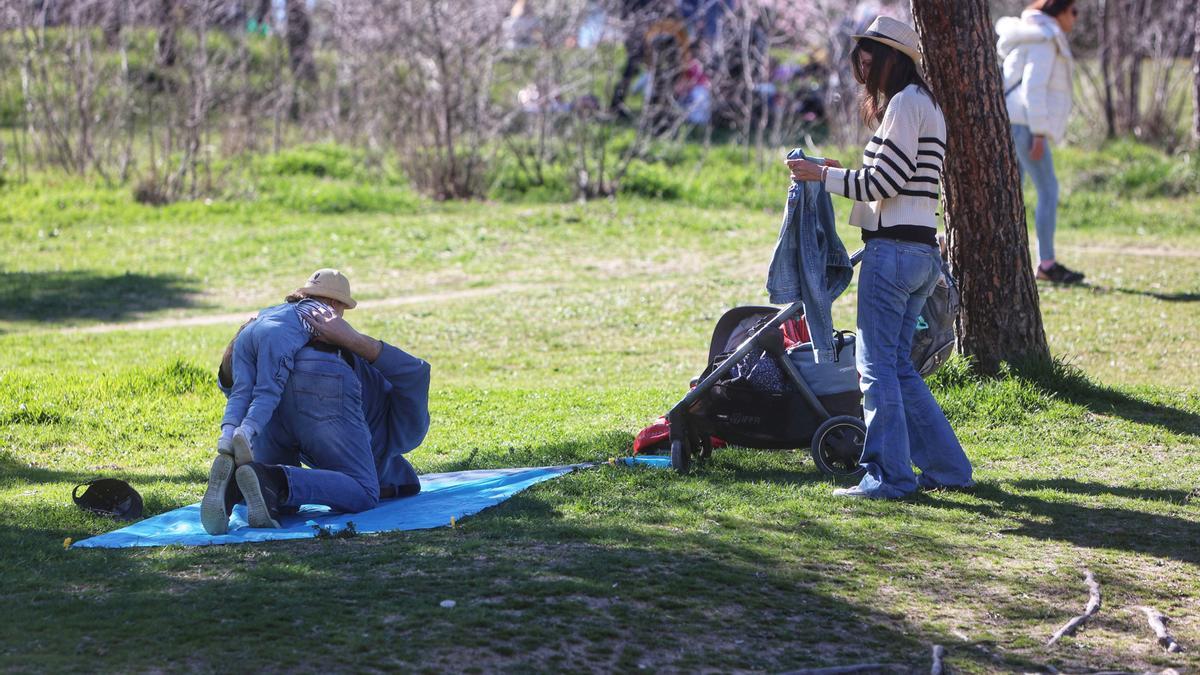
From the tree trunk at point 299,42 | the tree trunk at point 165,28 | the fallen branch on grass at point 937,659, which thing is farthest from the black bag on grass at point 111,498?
the tree trunk at point 299,42

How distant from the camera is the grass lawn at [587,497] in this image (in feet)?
14.0

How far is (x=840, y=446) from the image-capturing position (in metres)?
6.34

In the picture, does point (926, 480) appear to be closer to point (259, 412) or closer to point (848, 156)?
point (259, 412)

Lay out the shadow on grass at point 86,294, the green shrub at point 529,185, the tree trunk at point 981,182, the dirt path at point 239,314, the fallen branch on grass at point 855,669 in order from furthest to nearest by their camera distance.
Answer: the green shrub at point 529,185, the shadow on grass at point 86,294, the dirt path at point 239,314, the tree trunk at point 981,182, the fallen branch on grass at point 855,669

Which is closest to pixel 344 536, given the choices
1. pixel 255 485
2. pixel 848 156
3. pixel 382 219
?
pixel 255 485

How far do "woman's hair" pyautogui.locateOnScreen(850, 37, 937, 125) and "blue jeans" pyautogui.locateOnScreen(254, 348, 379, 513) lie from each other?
244 cm

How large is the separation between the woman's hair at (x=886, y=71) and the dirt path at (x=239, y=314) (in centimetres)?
718

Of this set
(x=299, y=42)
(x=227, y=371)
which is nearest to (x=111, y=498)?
(x=227, y=371)

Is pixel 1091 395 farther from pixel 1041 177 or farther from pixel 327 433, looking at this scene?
pixel 327 433

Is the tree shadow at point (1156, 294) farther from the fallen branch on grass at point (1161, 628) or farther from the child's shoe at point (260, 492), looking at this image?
the child's shoe at point (260, 492)

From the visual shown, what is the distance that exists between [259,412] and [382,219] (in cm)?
1081

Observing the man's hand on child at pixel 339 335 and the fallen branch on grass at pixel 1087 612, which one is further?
the man's hand on child at pixel 339 335

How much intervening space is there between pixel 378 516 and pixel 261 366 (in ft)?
2.53

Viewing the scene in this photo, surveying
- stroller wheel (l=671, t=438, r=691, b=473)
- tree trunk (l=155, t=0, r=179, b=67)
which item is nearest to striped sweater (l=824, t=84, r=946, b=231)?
stroller wheel (l=671, t=438, r=691, b=473)
